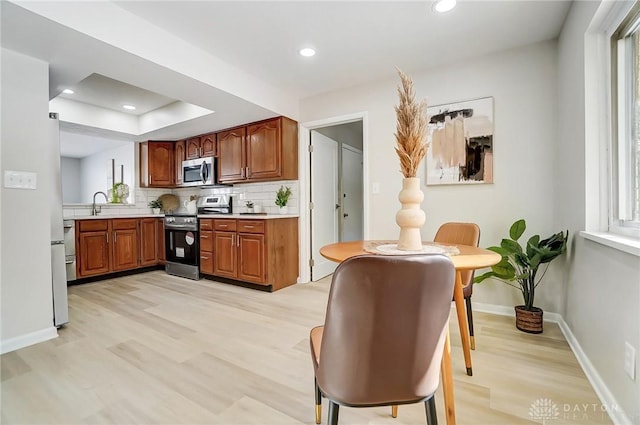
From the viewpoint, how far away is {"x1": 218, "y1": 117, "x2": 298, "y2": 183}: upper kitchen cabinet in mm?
3529

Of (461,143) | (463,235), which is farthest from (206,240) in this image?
(461,143)

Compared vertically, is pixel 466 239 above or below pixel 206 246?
above

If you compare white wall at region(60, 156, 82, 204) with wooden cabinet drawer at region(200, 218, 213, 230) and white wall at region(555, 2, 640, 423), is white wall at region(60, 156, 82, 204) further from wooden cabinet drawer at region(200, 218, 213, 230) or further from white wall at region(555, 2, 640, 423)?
white wall at region(555, 2, 640, 423)

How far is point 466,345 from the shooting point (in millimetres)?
1649

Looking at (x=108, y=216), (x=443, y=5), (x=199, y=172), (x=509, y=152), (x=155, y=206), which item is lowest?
(x=108, y=216)

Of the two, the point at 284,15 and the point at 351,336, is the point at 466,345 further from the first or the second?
the point at 284,15

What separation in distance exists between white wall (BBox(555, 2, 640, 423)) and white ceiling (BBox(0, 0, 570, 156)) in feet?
1.46

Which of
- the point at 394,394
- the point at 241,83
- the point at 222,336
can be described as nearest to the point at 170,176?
the point at 241,83

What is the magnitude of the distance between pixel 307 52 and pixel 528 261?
2.50 meters

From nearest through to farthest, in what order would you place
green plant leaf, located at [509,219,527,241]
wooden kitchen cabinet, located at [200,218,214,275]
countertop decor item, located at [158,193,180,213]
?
green plant leaf, located at [509,219,527,241] < wooden kitchen cabinet, located at [200,218,214,275] < countertop decor item, located at [158,193,180,213]

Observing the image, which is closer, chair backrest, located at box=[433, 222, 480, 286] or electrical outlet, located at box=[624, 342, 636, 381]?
electrical outlet, located at box=[624, 342, 636, 381]

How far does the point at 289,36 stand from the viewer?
229 centimetres

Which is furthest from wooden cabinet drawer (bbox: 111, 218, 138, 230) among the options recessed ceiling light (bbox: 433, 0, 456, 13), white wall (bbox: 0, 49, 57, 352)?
recessed ceiling light (bbox: 433, 0, 456, 13)

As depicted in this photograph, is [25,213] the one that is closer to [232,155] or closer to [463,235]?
[232,155]
